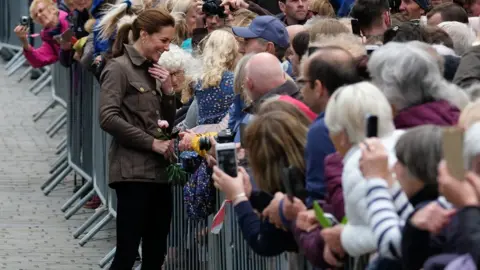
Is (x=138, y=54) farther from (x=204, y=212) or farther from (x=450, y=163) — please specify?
(x=450, y=163)

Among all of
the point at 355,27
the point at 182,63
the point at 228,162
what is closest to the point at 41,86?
the point at 182,63

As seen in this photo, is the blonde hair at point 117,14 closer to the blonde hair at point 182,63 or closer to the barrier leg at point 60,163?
the blonde hair at point 182,63

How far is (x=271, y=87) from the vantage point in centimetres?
802

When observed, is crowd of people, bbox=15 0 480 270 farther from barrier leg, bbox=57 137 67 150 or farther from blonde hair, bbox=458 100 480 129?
barrier leg, bbox=57 137 67 150

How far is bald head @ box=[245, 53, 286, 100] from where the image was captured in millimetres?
7976

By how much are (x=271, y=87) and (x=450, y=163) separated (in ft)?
11.2

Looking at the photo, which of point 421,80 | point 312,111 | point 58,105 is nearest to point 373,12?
point 312,111

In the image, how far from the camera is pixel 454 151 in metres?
4.62

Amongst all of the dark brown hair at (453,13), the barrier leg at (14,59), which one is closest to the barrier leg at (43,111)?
the barrier leg at (14,59)

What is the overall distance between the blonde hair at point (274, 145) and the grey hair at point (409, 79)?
0.57 metres

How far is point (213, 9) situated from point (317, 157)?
5144mm

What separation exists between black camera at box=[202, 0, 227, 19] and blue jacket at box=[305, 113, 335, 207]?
16.5ft

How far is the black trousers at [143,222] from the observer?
10.1 m

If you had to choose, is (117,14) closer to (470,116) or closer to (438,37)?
(438,37)
